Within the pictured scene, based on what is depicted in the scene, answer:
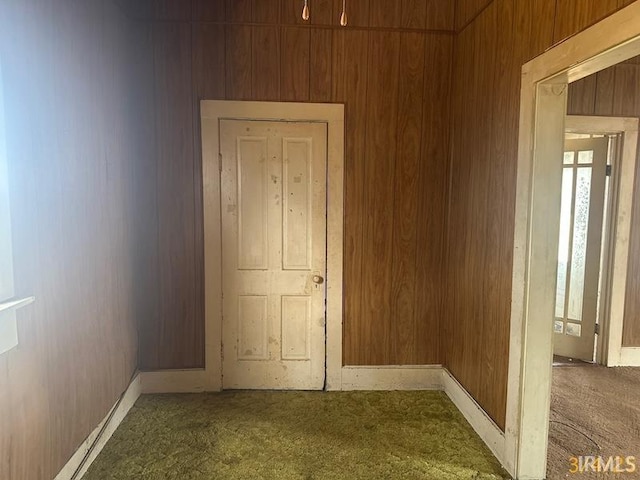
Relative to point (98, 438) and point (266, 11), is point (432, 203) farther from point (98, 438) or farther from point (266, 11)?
point (98, 438)

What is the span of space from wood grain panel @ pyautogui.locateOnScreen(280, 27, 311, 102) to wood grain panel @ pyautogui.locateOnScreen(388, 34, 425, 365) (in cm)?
70

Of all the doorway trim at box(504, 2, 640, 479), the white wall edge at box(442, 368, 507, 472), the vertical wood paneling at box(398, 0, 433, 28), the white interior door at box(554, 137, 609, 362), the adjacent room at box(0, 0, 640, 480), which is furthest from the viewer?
the white interior door at box(554, 137, 609, 362)

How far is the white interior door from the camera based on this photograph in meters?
3.51

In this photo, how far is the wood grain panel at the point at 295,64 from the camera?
9.25ft

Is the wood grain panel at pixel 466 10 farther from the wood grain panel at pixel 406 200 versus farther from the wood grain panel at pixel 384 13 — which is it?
the wood grain panel at pixel 384 13

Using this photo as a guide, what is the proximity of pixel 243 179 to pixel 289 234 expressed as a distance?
20.6 inches

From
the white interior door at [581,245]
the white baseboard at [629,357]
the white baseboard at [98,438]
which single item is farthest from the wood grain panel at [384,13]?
the white baseboard at [629,357]

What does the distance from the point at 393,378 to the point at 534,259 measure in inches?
60.7

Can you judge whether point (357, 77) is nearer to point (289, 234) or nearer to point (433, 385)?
point (289, 234)

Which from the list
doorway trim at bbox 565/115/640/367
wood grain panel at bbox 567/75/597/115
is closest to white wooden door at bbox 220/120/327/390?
wood grain panel at bbox 567/75/597/115

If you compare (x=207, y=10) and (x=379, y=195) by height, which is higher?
(x=207, y=10)

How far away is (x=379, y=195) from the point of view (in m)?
2.95

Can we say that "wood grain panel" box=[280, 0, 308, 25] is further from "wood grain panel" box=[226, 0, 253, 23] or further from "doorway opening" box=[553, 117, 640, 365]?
"doorway opening" box=[553, 117, 640, 365]

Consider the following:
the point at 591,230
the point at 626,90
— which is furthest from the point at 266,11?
the point at 591,230
